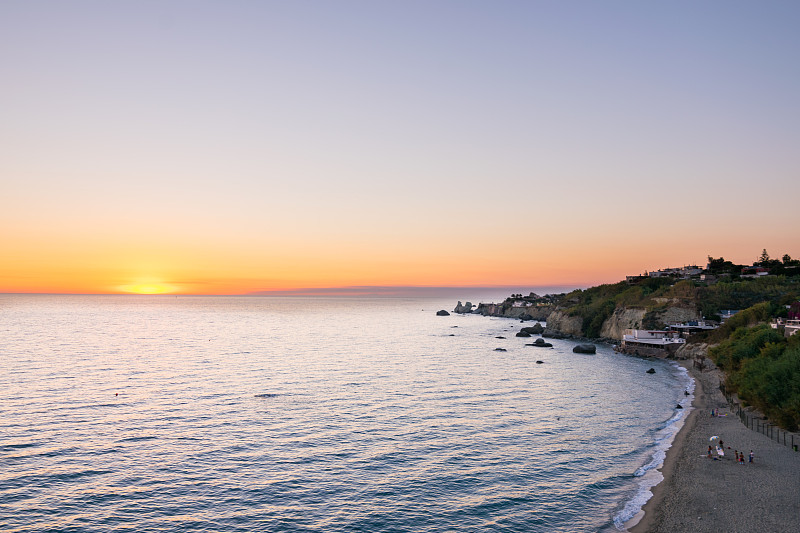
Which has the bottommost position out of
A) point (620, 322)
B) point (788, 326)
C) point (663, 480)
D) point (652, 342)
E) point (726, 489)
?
point (663, 480)

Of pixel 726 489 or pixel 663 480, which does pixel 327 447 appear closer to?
pixel 663 480

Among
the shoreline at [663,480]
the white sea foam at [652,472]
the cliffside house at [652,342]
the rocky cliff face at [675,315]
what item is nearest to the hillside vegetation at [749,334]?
the rocky cliff face at [675,315]

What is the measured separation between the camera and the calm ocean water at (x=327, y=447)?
121 feet

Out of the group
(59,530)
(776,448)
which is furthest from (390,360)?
(59,530)

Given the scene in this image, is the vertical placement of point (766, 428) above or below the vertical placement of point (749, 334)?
below

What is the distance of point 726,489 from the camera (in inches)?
1609

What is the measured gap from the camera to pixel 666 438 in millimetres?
57688

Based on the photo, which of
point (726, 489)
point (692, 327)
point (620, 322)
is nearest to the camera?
point (726, 489)

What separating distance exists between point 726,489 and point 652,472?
6295mm

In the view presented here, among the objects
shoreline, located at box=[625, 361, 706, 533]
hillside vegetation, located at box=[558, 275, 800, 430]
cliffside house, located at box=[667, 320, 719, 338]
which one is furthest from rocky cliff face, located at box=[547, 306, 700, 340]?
shoreline, located at box=[625, 361, 706, 533]

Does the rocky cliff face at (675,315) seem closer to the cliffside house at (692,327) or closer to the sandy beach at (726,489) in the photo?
the cliffside house at (692,327)

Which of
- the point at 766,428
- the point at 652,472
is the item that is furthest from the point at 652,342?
the point at 652,472

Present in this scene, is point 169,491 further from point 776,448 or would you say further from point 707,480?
point 776,448

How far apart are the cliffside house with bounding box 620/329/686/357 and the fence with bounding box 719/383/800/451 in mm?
74640
